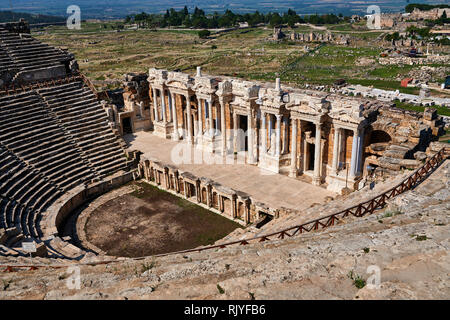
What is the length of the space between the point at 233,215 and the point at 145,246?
5388 millimetres

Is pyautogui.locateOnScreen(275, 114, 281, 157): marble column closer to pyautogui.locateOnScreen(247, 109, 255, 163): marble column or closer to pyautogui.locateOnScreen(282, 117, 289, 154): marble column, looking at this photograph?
pyautogui.locateOnScreen(282, 117, 289, 154): marble column

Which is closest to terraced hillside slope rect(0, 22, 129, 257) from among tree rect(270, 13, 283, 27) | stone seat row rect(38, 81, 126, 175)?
stone seat row rect(38, 81, 126, 175)

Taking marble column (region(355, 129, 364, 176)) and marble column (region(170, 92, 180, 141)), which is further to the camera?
marble column (region(170, 92, 180, 141))

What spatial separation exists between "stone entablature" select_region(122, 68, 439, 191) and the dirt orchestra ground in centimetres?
587

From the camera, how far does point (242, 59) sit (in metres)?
86.9

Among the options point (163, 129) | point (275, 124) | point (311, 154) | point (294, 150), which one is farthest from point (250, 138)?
point (163, 129)

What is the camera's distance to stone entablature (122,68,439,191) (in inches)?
923

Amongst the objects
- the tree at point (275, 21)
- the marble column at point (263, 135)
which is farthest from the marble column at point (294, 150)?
the tree at point (275, 21)

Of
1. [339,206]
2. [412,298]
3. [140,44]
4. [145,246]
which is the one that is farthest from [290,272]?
[140,44]

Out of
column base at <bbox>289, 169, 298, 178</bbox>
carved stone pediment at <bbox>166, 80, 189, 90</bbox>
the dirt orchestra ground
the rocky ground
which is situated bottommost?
the dirt orchestra ground

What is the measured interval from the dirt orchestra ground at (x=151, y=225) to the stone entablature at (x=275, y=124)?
5867 mm

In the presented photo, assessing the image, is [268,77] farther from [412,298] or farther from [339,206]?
[412,298]

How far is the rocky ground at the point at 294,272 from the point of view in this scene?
8.98 meters

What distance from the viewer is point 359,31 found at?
422 feet
